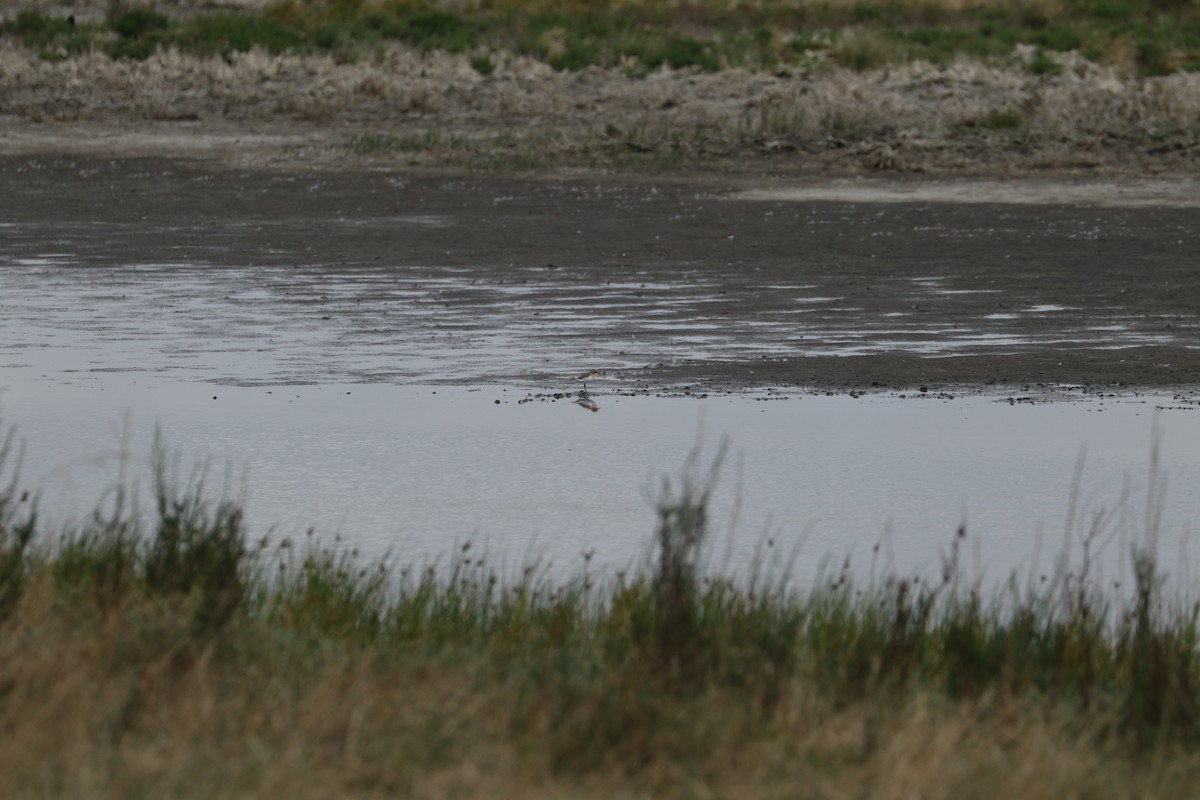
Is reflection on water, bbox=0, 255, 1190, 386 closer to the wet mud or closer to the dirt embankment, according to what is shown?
the wet mud

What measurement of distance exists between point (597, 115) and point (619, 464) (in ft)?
81.6

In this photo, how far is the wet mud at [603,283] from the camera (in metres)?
14.0

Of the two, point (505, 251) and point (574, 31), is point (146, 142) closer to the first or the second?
point (505, 251)

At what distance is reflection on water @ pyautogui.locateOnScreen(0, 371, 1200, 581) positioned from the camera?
976cm

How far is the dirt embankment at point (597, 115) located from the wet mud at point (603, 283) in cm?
285

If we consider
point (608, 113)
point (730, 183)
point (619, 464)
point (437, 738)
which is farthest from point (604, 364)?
point (608, 113)

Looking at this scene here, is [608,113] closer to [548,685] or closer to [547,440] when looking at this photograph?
[547,440]

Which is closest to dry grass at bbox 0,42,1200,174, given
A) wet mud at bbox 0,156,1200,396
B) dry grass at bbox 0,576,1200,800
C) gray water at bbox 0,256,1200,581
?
wet mud at bbox 0,156,1200,396

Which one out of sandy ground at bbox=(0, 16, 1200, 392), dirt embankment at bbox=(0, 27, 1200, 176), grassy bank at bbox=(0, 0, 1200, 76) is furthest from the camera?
grassy bank at bbox=(0, 0, 1200, 76)

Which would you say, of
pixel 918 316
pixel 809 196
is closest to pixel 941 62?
pixel 809 196

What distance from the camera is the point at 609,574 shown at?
9.09 m

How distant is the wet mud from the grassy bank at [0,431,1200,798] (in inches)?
213

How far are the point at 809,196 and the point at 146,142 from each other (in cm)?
1099

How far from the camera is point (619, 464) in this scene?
11102 mm
